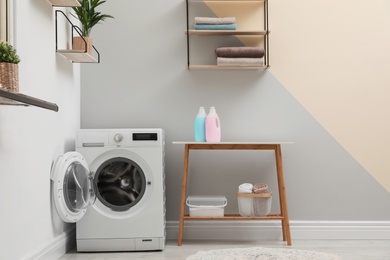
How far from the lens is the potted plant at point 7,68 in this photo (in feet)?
6.80

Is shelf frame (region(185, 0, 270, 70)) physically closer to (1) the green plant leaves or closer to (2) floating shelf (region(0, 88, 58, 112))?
(2) floating shelf (region(0, 88, 58, 112))

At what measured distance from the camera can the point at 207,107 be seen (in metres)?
3.90

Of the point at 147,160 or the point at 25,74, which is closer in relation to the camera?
the point at 25,74

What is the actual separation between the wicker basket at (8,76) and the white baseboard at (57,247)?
40.1 inches

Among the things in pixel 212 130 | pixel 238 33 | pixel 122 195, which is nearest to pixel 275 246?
pixel 212 130

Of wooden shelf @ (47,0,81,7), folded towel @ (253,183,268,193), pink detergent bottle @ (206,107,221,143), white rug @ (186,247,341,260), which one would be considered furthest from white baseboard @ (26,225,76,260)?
wooden shelf @ (47,0,81,7)

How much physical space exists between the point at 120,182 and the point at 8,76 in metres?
1.53

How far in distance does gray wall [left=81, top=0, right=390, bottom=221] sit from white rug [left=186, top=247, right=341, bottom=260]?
1.99 ft

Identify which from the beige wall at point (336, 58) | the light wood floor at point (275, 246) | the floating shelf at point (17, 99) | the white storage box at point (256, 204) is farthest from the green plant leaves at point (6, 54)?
the beige wall at point (336, 58)

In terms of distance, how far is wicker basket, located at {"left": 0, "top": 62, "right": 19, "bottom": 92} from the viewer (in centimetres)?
207

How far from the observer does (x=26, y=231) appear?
2.63 meters

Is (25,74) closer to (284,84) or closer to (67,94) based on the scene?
(67,94)

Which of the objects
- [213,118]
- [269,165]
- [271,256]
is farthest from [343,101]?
[271,256]

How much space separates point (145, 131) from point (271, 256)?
116 cm
